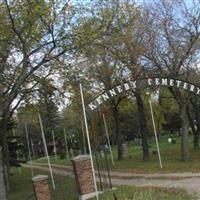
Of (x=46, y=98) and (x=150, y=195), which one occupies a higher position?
(x=46, y=98)

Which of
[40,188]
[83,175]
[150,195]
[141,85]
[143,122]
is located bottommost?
[150,195]

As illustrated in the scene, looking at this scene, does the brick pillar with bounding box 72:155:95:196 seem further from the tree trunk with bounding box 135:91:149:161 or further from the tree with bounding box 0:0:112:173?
the tree trunk with bounding box 135:91:149:161

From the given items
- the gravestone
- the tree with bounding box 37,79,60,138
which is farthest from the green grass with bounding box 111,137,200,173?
the gravestone

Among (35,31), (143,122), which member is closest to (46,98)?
(35,31)

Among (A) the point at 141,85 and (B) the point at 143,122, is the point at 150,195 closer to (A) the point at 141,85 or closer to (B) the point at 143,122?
(A) the point at 141,85

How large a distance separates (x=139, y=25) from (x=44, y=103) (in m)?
9.31

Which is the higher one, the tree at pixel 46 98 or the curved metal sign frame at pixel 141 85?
the tree at pixel 46 98

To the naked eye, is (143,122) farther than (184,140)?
Yes

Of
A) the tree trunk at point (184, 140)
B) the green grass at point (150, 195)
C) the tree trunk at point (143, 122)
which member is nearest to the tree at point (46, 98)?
the green grass at point (150, 195)

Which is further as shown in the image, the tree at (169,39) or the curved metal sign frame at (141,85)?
the tree at (169,39)

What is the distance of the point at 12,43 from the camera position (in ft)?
76.1

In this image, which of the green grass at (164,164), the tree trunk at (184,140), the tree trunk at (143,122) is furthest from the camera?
the tree trunk at (143,122)

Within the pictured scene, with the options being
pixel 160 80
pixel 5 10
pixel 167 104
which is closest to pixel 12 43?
pixel 5 10

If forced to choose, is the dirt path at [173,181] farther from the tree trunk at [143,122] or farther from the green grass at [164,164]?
the tree trunk at [143,122]
